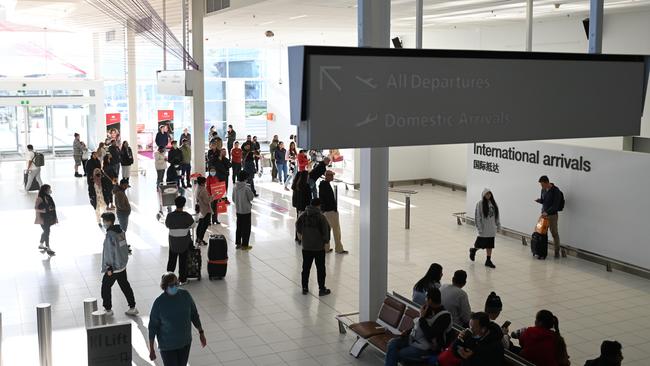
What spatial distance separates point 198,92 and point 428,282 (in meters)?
13.9

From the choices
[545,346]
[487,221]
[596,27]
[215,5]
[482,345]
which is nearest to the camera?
[596,27]

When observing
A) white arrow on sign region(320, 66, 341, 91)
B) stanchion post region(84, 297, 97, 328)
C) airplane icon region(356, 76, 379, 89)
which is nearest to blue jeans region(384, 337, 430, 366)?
stanchion post region(84, 297, 97, 328)

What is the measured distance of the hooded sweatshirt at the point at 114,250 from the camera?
1002 centimetres

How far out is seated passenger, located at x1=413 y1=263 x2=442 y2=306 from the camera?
8.56m

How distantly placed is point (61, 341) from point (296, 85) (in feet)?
20.9

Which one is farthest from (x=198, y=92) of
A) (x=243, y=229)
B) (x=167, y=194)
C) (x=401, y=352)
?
(x=401, y=352)

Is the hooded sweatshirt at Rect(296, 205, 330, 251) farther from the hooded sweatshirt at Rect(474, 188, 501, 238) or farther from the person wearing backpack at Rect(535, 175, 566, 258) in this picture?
the person wearing backpack at Rect(535, 175, 566, 258)

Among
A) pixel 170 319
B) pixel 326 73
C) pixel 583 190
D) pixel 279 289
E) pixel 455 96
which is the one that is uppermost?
pixel 326 73

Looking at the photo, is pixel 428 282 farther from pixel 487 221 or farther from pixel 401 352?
pixel 487 221

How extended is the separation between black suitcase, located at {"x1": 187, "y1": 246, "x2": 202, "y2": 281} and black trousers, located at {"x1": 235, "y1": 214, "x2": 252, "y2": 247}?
7.59 feet

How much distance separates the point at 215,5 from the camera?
18.2m

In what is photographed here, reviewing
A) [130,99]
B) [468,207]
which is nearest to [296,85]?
[468,207]

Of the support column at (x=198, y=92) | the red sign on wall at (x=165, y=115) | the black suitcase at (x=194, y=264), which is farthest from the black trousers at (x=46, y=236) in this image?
the red sign on wall at (x=165, y=115)

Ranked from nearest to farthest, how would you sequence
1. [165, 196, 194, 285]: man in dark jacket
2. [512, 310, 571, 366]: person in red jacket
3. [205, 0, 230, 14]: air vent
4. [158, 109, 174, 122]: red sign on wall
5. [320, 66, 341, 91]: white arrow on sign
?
[320, 66, 341, 91]: white arrow on sign
[512, 310, 571, 366]: person in red jacket
[165, 196, 194, 285]: man in dark jacket
[205, 0, 230, 14]: air vent
[158, 109, 174, 122]: red sign on wall
